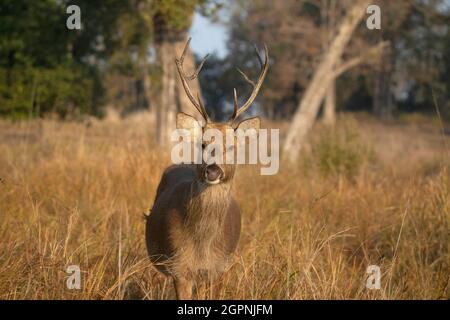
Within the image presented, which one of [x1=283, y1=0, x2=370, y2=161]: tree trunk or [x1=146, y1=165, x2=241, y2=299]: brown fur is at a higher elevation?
[x1=283, y1=0, x2=370, y2=161]: tree trunk

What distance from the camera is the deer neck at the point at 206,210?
370cm

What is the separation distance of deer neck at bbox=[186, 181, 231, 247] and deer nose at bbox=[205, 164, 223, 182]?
25 centimetres

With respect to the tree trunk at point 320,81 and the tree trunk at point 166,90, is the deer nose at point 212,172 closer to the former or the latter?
the tree trunk at point 166,90

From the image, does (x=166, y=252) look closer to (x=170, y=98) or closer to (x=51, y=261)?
(x=51, y=261)

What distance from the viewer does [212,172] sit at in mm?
3373

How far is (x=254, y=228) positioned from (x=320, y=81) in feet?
23.0

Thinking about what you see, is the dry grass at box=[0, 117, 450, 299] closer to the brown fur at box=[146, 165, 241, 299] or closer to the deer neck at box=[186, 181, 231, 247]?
the brown fur at box=[146, 165, 241, 299]

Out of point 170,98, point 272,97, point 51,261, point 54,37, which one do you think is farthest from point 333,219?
point 272,97

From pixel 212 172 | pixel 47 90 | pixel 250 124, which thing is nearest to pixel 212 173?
pixel 212 172

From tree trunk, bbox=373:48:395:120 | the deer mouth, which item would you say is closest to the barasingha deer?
the deer mouth

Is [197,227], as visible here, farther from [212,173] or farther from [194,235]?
[212,173]

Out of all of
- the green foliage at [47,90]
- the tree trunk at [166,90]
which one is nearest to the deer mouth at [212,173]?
the tree trunk at [166,90]

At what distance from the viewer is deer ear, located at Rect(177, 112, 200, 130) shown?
3.81 m

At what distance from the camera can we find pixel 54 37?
12.5 meters
